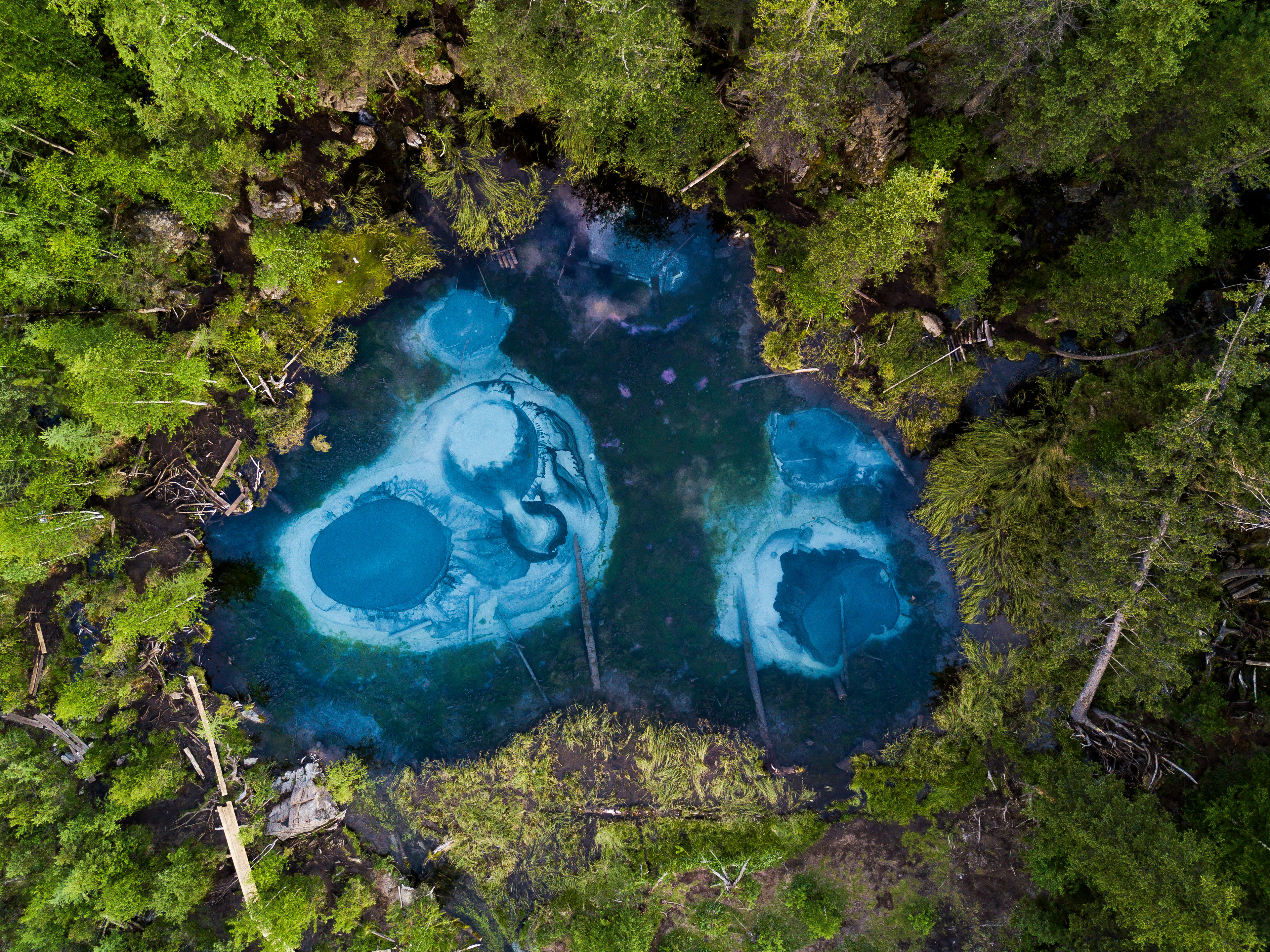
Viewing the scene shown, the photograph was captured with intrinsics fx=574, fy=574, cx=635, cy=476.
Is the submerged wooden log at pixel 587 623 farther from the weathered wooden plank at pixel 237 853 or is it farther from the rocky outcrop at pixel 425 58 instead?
the rocky outcrop at pixel 425 58

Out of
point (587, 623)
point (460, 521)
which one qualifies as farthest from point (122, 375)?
point (587, 623)

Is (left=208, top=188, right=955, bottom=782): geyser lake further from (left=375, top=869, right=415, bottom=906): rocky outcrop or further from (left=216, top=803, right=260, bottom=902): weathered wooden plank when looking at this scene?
(left=375, top=869, right=415, bottom=906): rocky outcrop

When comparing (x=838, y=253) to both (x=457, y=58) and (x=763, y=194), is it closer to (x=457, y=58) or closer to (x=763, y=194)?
(x=763, y=194)

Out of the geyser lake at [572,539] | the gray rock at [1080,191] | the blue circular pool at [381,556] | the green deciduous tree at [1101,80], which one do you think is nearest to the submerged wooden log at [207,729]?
the geyser lake at [572,539]

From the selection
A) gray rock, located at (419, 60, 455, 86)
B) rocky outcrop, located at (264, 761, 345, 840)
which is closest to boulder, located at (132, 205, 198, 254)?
gray rock, located at (419, 60, 455, 86)

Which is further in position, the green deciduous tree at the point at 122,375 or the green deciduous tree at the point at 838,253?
the green deciduous tree at the point at 122,375

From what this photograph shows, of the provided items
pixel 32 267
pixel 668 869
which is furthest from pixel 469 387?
pixel 668 869
